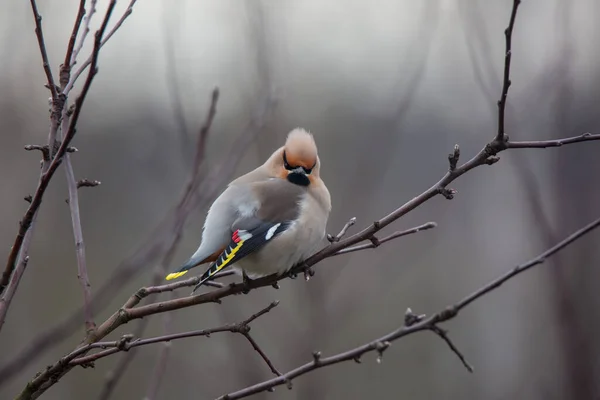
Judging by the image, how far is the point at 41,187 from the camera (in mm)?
1628

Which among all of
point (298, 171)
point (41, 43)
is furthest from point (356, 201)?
point (41, 43)

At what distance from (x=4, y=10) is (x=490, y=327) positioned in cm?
660

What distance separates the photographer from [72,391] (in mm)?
8164

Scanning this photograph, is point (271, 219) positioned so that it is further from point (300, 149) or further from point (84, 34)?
point (84, 34)

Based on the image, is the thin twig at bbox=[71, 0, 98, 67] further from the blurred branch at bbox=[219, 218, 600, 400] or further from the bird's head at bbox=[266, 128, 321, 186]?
the bird's head at bbox=[266, 128, 321, 186]

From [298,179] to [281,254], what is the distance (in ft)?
1.82

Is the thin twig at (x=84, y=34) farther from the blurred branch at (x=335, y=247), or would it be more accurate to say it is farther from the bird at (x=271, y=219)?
the bird at (x=271, y=219)

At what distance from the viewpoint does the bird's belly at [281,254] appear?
2.94 m

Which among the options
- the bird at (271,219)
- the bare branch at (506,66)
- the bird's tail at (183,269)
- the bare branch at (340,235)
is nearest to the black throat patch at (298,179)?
the bird at (271,219)

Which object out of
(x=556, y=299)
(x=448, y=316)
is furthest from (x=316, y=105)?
(x=448, y=316)

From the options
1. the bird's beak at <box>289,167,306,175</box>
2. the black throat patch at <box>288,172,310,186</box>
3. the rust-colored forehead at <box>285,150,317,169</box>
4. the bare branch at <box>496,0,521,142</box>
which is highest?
the bare branch at <box>496,0,521,142</box>

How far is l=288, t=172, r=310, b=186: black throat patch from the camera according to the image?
3383 millimetres

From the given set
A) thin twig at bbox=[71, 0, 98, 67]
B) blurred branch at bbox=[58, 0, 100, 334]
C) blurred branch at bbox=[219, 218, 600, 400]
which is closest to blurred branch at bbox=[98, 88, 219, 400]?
blurred branch at bbox=[58, 0, 100, 334]

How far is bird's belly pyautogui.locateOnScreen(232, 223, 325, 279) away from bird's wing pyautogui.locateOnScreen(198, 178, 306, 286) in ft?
0.13
